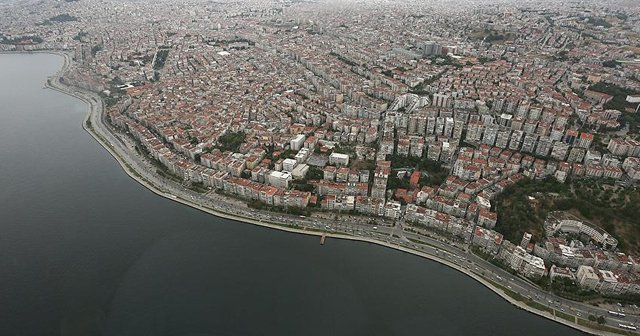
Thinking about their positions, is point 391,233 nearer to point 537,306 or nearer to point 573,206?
point 537,306

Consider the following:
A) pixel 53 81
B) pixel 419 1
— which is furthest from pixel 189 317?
pixel 419 1

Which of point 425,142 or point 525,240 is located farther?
point 425,142

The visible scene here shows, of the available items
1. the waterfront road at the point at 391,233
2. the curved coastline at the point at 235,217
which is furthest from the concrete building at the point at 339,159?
the curved coastline at the point at 235,217

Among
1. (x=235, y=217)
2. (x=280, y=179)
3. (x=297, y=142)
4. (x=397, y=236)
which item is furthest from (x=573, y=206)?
(x=235, y=217)

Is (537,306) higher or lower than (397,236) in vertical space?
lower

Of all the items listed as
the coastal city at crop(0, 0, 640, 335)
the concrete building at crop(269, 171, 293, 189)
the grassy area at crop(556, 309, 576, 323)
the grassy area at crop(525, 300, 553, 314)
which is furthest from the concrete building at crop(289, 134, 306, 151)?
the grassy area at crop(556, 309, 576, 323)

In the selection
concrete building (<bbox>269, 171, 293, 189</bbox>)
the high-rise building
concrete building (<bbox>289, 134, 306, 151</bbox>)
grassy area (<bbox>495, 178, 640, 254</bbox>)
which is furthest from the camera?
concrete building (<bbox>289, 134, 306, 151</bbox>)

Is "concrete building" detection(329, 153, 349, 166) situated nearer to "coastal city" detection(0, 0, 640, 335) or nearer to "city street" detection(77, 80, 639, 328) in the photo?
"coastal city" detection(0, 0, 640, 335)

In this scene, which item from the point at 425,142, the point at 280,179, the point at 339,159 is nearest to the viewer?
the point at 280,179
